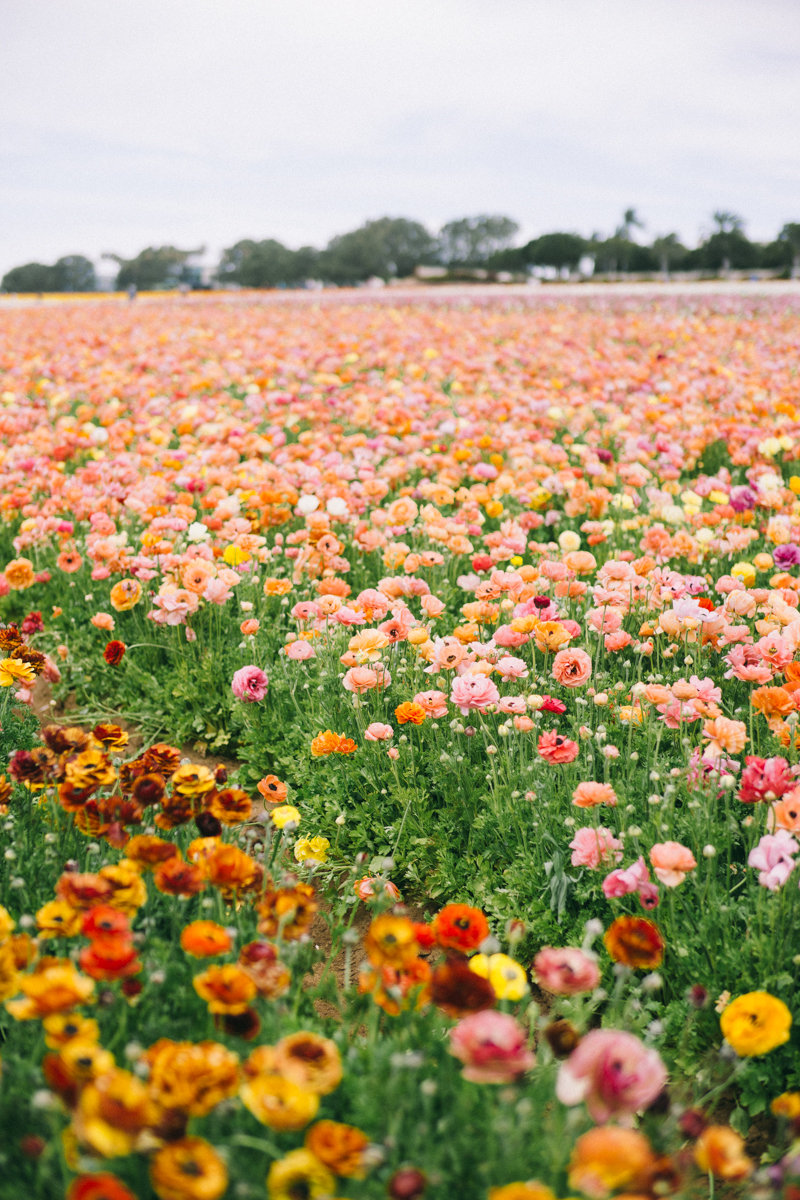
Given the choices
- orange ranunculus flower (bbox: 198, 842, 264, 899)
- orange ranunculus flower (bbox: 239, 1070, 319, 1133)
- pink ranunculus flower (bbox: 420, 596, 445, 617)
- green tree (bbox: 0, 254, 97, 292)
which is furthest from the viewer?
green tree (bbox: 0, 254, 97, 292)

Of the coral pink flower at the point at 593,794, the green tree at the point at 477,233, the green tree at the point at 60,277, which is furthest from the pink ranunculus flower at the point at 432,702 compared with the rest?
the green tree at the point at 477,233

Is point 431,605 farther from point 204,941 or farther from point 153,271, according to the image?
point 153,271

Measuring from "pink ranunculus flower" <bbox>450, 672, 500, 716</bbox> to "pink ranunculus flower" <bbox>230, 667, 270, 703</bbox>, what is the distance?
2.33ft

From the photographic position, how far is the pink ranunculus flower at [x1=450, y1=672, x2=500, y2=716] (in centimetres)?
243

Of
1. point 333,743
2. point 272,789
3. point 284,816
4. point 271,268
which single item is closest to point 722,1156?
point 284,816

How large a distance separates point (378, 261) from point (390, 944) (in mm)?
57668

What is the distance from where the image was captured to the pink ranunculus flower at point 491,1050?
4.02 feet

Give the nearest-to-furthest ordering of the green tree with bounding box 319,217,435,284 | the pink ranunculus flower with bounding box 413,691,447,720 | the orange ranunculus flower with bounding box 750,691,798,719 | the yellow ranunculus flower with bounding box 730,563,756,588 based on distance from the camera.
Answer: the orange ranunculus flower with bounding box 750,691,798,719 < the pink ranunculus flower with bounding box 413,691,447,720 < the yellow ranunculus flower with bounding box 730,563,756,588 < the green tree with bounding box 319,217,435,284

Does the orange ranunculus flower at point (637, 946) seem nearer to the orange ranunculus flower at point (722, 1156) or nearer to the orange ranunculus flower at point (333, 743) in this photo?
the orange ranunculus flower at point (722, 1156)

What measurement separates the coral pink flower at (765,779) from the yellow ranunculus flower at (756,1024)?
54 centimetres

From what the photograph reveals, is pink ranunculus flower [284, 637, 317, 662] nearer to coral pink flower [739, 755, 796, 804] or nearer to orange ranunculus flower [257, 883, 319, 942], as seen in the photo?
orange ranunculus flower [257, 883, 319, 942]

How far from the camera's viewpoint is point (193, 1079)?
4.11ft

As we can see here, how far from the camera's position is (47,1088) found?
1519mm

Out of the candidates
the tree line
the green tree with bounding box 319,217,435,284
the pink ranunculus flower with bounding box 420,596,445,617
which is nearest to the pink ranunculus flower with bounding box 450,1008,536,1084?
the pink ranunculus flower with bounding box 420,596,445,617
